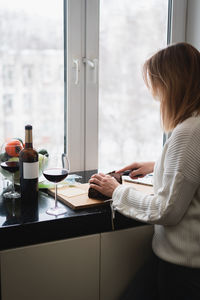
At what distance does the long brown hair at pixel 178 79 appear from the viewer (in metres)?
1.10

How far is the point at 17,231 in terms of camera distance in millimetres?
1062

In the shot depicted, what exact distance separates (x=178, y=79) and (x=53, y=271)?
730 millimetres

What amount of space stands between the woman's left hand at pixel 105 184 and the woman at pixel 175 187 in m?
0.04

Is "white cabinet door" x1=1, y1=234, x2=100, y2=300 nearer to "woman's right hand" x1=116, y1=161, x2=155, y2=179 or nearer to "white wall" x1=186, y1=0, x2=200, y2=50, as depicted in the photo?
"woman's right hand" x1=116, y1=161, x2=155, y2=179

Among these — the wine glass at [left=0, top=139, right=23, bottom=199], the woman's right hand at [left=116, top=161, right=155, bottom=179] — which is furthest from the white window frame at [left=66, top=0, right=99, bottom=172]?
the wine glass at [left=0, top=139, right=23, bottom=199]

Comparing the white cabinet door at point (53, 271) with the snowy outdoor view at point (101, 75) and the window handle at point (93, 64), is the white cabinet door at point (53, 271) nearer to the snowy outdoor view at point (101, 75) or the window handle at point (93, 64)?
the snowy outdoor view at point (101, 75)

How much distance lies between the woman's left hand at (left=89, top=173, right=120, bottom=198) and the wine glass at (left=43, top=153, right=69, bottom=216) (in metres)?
0.12

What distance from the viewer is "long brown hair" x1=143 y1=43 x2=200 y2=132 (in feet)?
3.62

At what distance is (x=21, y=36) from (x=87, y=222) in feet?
3.17

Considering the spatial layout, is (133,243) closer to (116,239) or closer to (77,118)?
(116,239)

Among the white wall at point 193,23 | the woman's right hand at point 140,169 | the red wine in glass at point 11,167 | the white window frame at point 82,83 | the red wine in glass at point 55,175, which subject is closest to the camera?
the red wine in glass at point 55,175

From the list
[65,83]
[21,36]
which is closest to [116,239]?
[65,83]

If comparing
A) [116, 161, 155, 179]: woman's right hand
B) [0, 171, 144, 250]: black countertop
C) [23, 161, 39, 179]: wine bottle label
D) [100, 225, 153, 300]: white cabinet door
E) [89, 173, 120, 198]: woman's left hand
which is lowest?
[100, 225, 153, 300]: white cabinet door

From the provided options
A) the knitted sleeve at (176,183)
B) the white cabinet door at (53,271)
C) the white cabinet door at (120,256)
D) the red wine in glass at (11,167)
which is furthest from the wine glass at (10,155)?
the knitted sleeve at (176,183)
